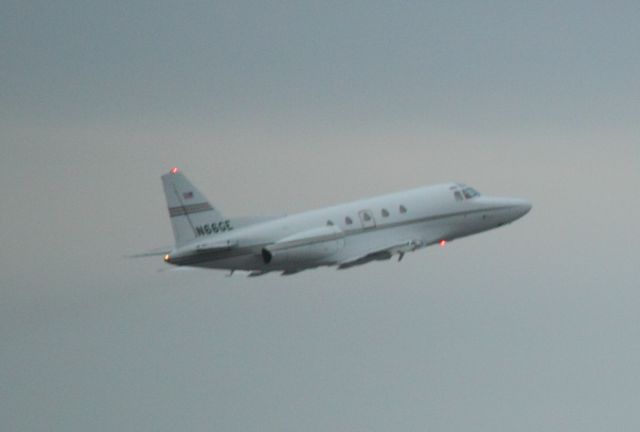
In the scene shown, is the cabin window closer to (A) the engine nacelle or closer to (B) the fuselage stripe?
(A) the engine nacelle

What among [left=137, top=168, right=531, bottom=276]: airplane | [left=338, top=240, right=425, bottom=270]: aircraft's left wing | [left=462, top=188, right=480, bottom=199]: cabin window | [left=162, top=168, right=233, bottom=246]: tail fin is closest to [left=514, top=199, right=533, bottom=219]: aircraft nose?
[left=462, top=188, right=480, bottom=199]: cabin window

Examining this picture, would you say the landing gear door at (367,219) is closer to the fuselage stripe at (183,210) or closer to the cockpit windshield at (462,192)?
the cockpit windshield at (462,192)

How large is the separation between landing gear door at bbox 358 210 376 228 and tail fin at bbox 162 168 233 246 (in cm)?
779

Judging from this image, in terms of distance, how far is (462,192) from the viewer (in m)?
135

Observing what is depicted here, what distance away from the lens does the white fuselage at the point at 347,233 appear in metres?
124

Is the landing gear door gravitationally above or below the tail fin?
below

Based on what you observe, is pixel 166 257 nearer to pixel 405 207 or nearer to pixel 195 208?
pixel 195 208

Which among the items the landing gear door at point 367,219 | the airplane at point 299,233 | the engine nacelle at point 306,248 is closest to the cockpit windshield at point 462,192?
the airplane at point 299,233

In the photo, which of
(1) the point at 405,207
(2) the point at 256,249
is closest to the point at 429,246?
(1) the point at 405,207

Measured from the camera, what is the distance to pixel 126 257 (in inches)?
4813

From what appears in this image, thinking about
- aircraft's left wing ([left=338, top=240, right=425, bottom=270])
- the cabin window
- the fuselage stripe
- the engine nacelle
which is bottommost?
aircraft's left wing ([left=338, top=240, right=425, bottom=270])

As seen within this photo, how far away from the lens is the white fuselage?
124 meters

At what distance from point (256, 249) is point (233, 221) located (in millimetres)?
3173

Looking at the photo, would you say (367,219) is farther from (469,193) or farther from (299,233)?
(469,193)
